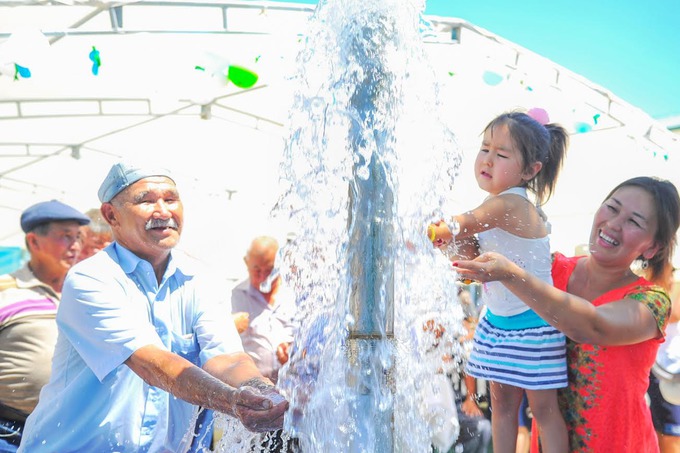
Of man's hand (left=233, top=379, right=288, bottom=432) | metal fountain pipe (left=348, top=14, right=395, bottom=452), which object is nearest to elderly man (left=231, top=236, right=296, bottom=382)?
man's hand (left=233, top=379, right=288, bottom=432)

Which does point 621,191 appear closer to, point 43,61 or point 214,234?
point 43,61

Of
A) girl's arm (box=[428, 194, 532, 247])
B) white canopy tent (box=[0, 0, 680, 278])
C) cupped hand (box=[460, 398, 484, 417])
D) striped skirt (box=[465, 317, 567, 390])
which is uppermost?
white canopy tent (box=[0, 0, 680, 278])

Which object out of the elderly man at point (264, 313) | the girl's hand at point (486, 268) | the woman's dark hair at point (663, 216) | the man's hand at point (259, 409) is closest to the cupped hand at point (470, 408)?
the elderly man at point (264, 313)

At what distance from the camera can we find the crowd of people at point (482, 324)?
1.94 m

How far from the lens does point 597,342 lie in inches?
82.4

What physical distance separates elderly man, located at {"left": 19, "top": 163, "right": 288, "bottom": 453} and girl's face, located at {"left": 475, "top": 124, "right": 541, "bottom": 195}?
1.04m

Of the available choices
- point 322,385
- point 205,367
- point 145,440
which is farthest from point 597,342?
point 145,440

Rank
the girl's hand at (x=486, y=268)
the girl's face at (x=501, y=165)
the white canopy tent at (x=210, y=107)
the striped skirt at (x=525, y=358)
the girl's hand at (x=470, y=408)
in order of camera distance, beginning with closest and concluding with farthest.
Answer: the girl's hand at (x=486, y=268) < the striped skirt at (x=525, y=358) < the girl's face at (x=501, y=165) < the girl's hand at (x=470, y=408) < the white canopy tent at (x=210, y=107)

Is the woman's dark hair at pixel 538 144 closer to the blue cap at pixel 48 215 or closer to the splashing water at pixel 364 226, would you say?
the splashing water at pixel 364 226

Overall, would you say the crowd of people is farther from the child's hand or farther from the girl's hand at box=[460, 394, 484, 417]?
the girl's hand at box=[460, 394, 484, 417]

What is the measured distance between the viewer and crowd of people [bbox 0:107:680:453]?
194 centimetres

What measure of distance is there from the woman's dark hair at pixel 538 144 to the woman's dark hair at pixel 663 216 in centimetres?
37

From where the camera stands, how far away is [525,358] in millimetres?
2369

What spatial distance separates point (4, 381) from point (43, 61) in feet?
9.59
